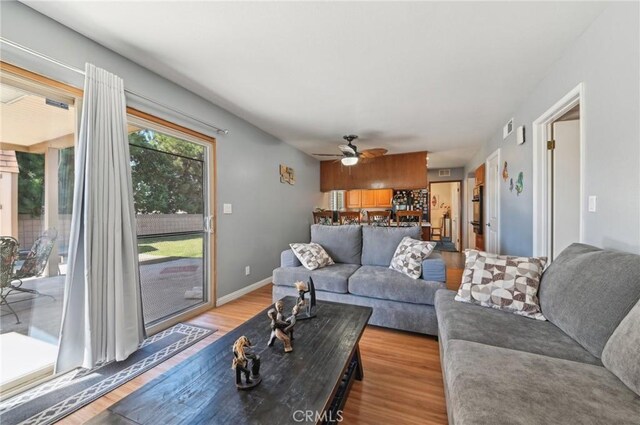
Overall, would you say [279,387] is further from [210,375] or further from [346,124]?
[346,124]

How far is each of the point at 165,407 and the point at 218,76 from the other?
262 cm

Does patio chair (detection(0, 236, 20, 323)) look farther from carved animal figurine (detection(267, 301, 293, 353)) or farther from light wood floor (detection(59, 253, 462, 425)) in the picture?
carved animal figurine (detection(267, 301, 293, 353))

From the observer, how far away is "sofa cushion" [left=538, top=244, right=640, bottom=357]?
1.13 metres

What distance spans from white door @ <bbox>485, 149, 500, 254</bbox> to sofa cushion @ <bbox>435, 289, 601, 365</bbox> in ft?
9.07

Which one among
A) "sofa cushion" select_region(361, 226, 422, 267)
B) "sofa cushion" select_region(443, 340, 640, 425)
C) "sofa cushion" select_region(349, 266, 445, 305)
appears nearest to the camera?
"sofa cushion" select_region(443, 340, 640, 425)

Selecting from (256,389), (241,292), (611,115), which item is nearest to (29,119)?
(256,389)

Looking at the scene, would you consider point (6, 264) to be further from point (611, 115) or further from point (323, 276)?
point (611, 115)

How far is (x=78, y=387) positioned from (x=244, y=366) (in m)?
1.57

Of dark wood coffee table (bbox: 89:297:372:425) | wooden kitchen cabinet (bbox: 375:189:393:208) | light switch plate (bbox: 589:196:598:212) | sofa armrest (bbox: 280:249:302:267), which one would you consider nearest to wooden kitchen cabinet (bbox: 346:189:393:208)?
wooden kitchen cabinet (bbox: 375:189:393:208)

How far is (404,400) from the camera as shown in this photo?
1.58 m

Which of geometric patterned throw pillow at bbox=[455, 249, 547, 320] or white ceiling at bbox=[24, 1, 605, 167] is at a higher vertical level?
white ceiling at bbox=[24, 1, 605, 167]

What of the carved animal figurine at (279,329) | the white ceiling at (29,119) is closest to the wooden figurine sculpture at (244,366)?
the carved animal figurine at (279,329)

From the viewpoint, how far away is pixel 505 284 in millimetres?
1726

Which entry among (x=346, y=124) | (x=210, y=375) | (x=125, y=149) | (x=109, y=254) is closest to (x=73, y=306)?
(x=109, y=254)
